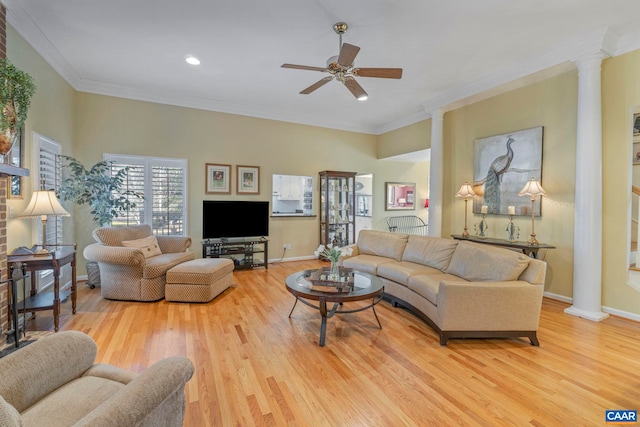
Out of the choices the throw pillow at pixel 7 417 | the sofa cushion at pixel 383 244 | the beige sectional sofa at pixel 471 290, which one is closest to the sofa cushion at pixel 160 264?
the sofa cushion at pixel 383 244

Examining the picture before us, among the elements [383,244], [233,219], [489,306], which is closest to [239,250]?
[233,219]

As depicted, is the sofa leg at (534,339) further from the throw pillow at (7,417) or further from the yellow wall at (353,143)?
the throw pillow at (7,417)

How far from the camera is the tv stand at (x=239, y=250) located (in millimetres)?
5352

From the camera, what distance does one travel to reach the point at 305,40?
3420 mm

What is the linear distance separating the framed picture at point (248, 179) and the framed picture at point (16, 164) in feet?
10.3

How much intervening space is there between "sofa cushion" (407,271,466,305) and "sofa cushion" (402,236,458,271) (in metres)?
0.22

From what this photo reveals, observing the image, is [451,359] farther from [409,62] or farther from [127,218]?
[127,218]

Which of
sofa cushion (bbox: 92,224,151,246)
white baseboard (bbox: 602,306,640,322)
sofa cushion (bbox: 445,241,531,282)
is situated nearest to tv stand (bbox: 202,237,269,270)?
sofa cushion (bbox: 92,224,151,246)

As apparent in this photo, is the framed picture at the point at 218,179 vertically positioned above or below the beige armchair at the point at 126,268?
above

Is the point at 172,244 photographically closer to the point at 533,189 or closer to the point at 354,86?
the point at 354,86

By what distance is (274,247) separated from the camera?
6258mm

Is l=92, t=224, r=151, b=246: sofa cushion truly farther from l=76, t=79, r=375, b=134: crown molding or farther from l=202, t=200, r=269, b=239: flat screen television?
l=76, t=79, r=375, b=134: crown molding

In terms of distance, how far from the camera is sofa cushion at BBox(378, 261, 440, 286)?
11.8 ft

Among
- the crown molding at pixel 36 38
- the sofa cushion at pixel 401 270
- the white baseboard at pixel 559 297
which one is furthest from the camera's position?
the white baseboard at pixel 559 297
